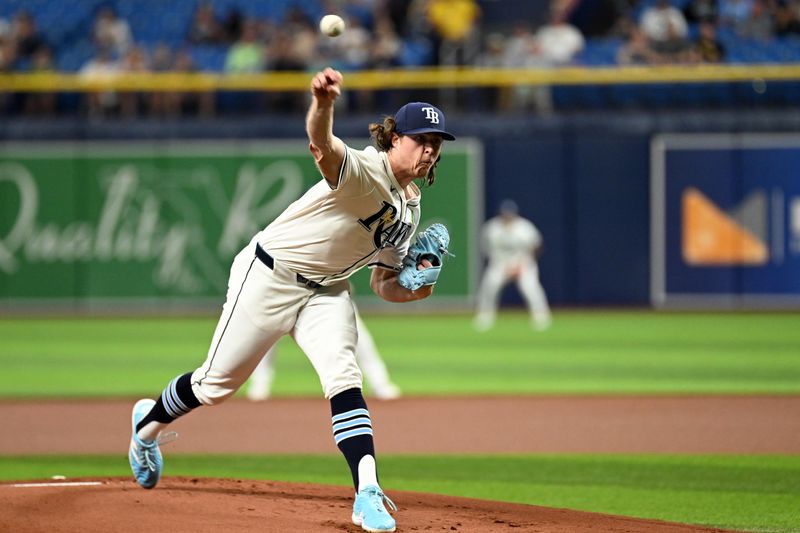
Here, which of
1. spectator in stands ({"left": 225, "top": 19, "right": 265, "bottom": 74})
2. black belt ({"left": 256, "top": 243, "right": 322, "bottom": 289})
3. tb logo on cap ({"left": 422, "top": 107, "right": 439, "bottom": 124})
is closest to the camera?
tb logo on cap ({"left": 422, "top": 107, "right": 439, "bottom": 124})

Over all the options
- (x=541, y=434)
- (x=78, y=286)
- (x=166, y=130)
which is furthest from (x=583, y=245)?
(x=541, y=434)

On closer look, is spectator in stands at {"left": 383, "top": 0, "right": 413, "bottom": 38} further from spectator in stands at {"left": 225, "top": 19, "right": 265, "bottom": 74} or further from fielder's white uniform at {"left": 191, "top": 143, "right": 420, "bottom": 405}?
fielder's white uniform at {"left": 191, "top": 143, "right": 420, "bottom": 405}

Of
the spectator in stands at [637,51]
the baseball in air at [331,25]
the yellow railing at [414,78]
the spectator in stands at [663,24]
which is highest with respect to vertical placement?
the spectator in stands at [663,24]

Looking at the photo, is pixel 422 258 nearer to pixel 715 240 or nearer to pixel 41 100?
pixel 715 240

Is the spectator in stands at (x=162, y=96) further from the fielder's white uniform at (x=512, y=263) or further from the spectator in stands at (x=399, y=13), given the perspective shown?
the fielder's white uniform at (x=512, y=263)

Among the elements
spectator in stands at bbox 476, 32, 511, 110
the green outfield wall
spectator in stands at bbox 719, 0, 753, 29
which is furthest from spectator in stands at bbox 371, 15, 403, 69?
spectator in stands at bbox 719, 0, 753, 29

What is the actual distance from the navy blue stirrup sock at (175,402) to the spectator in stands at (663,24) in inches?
621

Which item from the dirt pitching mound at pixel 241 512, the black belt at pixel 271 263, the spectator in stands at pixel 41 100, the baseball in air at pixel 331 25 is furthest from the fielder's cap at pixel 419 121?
the spectator in stands at pixel 41 100

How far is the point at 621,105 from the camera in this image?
20312 millimetres

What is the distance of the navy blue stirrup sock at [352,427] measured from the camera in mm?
4988

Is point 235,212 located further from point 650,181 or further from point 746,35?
point 746,35

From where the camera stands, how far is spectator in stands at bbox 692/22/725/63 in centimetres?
1973

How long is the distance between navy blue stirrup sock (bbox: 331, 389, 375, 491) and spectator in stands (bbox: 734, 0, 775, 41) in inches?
668

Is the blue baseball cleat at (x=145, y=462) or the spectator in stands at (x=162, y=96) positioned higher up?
the spectator in stands at (x=162, y=96)
